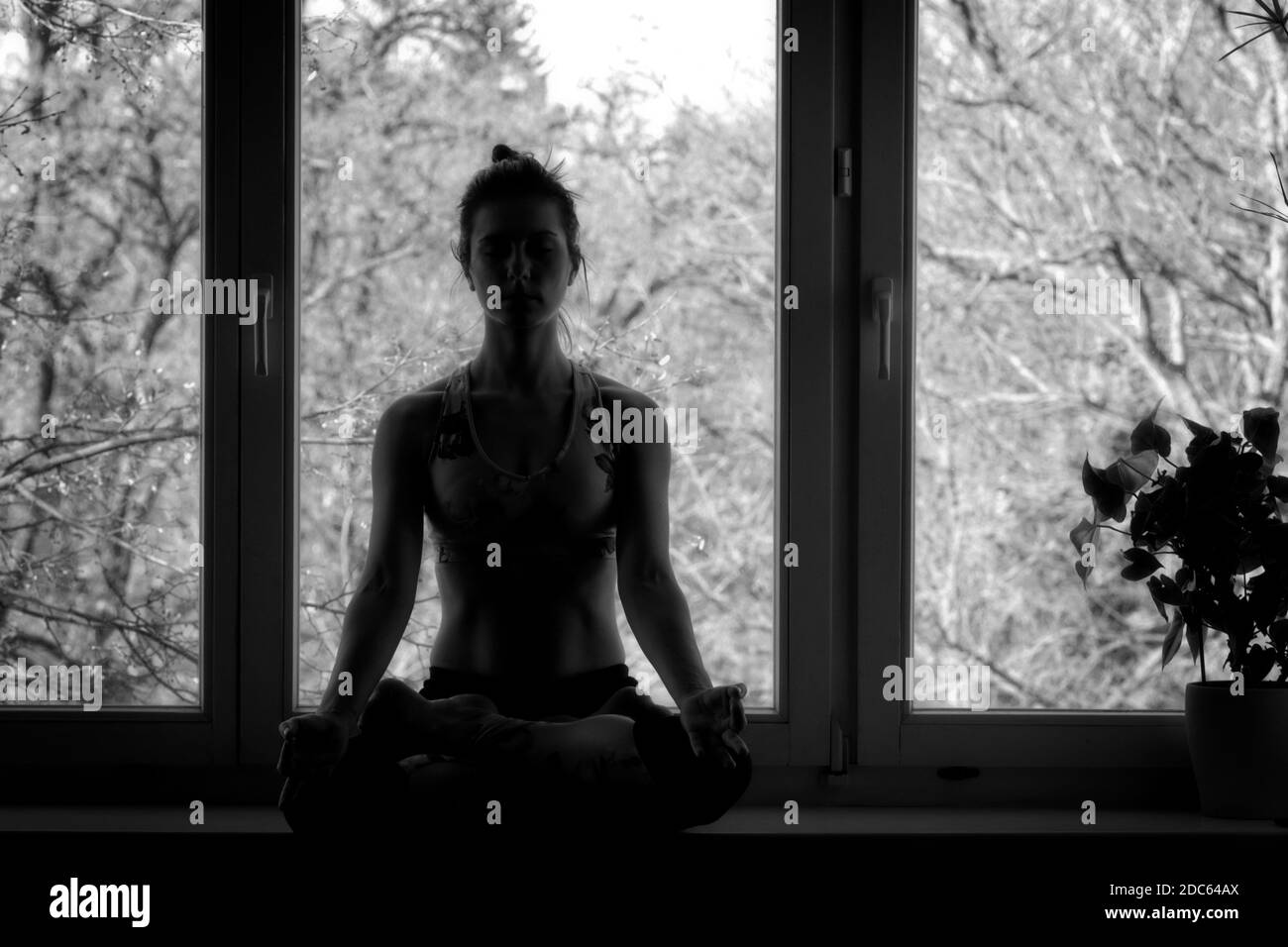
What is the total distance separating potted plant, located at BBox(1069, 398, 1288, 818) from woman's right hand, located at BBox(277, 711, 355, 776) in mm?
935

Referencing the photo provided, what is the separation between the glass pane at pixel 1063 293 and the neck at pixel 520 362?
54cm

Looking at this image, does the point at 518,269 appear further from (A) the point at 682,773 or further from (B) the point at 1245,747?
(B) the point at 1245,747

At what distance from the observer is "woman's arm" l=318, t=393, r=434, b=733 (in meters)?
1.24

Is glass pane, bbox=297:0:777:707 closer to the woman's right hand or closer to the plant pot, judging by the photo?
the woman's right hand

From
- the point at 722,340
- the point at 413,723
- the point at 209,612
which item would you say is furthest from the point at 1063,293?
the point at 209,612

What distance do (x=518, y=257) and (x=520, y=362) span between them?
0.39 ft

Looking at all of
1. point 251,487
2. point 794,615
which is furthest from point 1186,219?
point 251,487

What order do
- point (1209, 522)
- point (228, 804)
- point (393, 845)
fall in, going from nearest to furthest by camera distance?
point (393, 845) → point (1209, 522) → point (228, 804)

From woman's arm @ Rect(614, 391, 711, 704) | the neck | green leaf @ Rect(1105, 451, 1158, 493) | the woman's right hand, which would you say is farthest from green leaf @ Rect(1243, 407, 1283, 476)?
the woman's right hand

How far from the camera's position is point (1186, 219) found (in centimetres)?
160

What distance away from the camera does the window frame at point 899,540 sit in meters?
1.54

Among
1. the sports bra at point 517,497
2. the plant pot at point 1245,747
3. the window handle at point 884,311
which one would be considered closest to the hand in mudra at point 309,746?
the sports bra at point 517,497

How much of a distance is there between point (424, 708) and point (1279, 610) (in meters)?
1.04
